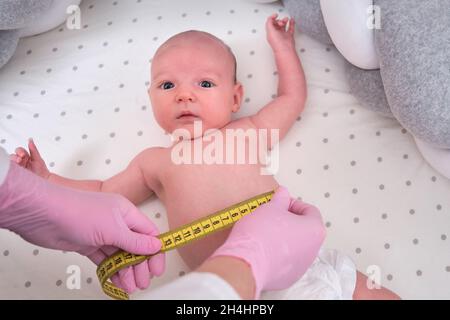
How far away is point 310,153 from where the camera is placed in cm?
188

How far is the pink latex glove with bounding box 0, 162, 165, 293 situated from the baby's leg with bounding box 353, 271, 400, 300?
1.68 feet

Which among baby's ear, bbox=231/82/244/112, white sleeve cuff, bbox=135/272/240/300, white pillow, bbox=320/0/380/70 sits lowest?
white sleeve cuff, bbox=135/272/240/300

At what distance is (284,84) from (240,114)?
6.8 inches

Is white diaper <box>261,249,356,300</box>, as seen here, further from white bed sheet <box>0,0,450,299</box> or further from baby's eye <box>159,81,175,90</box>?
baby's eye <box>159,81,175,90</box>

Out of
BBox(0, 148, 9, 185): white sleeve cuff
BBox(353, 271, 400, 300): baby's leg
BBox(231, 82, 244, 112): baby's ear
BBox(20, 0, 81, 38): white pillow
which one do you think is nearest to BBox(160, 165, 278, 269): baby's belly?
BBox(231, 82, 244, 112): baby's ear

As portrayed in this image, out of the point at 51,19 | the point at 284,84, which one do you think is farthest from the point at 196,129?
the point at 51,19

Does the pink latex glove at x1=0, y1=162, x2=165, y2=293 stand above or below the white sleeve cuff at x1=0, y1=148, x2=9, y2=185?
below

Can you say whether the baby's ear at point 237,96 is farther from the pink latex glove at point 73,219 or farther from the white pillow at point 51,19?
the white pillow at point 51,19

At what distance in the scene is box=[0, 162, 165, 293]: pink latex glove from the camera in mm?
1400

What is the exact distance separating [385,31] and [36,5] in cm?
109

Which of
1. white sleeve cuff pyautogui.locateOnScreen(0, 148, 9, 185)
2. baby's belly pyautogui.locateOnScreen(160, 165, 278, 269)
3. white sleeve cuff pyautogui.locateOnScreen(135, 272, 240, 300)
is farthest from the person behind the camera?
baby's belly pyautogui.locateOnScreen(160, 165, 278, 269)

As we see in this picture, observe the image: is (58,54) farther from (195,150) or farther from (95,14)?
(195,150)

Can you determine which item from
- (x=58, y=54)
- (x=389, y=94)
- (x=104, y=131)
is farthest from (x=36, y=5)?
(x=389, y=94)

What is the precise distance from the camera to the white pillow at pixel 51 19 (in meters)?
2.11
